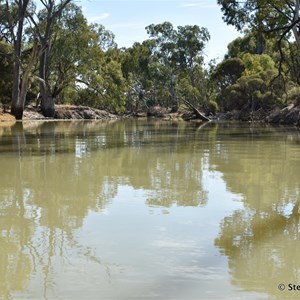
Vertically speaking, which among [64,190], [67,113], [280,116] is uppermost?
[67,113]

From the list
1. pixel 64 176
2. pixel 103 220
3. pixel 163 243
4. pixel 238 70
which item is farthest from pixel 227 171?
pixel 238 70

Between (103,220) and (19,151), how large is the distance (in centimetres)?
900

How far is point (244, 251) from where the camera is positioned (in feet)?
15.5

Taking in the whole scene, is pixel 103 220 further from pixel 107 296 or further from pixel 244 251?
pixel 107 296

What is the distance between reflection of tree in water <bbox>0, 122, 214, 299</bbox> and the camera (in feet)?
14.9

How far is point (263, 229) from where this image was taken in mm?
5539

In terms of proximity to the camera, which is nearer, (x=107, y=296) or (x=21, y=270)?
(x=107, y=296)

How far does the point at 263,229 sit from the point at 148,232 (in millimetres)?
1303

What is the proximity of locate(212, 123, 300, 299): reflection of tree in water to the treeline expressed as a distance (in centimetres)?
1454

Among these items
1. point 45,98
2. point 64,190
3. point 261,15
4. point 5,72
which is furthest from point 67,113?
point 64,190

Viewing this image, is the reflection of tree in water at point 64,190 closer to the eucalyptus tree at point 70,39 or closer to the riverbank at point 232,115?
the riverbank at point 232,115

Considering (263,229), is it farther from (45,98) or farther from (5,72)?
(45,98)

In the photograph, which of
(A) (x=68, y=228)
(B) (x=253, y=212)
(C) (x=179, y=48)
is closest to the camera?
(A) (x=68, y=228)

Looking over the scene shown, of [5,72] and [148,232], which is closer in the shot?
[148,232]
